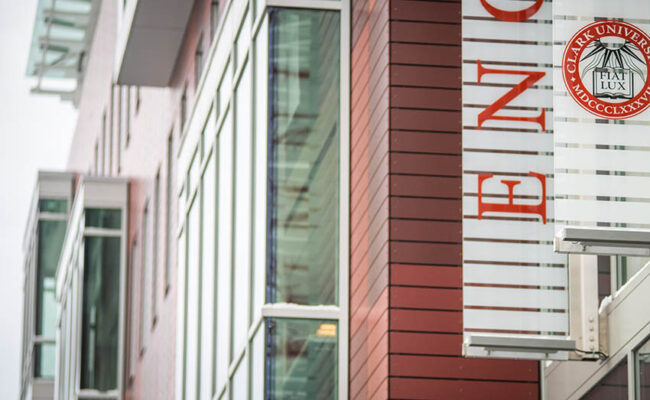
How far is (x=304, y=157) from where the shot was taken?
11492 mm

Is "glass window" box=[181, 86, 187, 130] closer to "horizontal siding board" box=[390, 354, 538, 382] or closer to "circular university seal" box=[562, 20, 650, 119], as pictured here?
"horizontal siding board" box=[390, 354, 538, 382]

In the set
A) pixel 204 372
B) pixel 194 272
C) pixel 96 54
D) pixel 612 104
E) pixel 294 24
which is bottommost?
pixel 204 372

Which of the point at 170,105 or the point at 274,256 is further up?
the point at 170,105

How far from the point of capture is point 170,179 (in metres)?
21.4

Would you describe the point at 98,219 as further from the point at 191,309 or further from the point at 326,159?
the point at 326,159

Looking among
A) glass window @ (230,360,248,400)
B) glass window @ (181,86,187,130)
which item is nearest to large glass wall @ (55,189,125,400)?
glass window @ (181,86,187,130)

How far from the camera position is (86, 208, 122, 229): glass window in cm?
2747

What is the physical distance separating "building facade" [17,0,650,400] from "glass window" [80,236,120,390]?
31.6 ft

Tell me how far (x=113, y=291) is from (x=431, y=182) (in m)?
17.4

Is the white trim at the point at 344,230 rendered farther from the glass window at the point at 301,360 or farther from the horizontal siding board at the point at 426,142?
the horizontal siding board at the point at 426,142

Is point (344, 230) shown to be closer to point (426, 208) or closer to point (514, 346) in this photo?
point (426, 208)

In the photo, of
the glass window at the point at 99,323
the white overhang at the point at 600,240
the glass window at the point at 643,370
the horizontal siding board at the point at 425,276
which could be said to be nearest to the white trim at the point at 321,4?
the horizontal siding board at the point at 425,276

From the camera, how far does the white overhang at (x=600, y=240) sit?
807cm

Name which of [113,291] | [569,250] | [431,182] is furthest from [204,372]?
[113,291]
